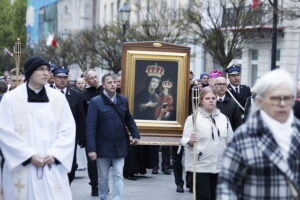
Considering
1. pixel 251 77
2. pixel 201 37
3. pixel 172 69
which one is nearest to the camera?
pixel 172 69

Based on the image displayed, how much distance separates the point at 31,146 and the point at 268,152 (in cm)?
355

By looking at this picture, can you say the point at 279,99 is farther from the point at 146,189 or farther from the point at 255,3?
the point at 255,3

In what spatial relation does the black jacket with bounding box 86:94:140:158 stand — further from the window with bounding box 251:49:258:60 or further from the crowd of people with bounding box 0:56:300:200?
the window with bounding box 251:49:258:60

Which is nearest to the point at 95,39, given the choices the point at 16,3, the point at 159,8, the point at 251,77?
the point at 159,8

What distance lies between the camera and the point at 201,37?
3384cm

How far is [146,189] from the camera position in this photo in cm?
1579

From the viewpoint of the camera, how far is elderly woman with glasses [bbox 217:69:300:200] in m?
5.79

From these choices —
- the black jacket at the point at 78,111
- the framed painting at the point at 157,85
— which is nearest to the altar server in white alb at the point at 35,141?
the black jacket at the point at 78,111

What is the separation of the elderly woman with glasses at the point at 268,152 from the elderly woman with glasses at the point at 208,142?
4.45m

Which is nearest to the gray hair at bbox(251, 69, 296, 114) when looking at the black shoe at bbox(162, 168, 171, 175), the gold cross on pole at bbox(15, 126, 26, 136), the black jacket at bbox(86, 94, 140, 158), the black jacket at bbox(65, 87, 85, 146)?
the gold cross on pole at bbox(15, 126, 26, 136)

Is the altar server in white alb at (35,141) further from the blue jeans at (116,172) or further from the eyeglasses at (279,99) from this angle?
the eyeglasses at (279,99)

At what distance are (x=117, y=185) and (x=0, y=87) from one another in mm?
2910

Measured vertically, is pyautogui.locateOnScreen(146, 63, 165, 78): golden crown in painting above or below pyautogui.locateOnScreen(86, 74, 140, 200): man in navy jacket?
above

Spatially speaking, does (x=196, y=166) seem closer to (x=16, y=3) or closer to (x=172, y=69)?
(x=172, y=69)
